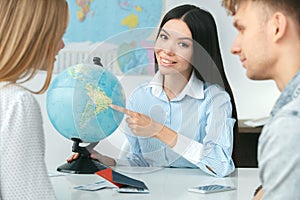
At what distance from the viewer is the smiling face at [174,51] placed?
237 cm

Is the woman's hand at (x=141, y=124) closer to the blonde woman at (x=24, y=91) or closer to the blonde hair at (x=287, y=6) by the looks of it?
the blonde woman at (x=24, y=91)

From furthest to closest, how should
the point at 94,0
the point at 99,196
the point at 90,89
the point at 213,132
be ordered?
the point at 94,0 → the point at 213,132 → the point at 90,89 → the point at 99,196

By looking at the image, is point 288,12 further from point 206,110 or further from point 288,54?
point 206,110

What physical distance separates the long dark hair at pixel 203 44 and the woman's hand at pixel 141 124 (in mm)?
306

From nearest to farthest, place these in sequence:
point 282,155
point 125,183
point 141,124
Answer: point 282,155 → point 125,183 → point 141,124

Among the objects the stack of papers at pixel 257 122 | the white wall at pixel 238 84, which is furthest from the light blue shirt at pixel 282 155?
the white wall at pixel 238 84

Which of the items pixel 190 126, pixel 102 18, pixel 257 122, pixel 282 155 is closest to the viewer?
pixel 282 155

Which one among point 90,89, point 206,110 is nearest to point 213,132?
point 206,110

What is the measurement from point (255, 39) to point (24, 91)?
0.57 meters

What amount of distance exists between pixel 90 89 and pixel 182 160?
1.77ft

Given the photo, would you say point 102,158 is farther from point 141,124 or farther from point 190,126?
point 190,126

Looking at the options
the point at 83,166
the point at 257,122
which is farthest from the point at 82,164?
the point at 257,122

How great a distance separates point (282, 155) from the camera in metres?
1.05

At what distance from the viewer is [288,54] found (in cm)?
127
